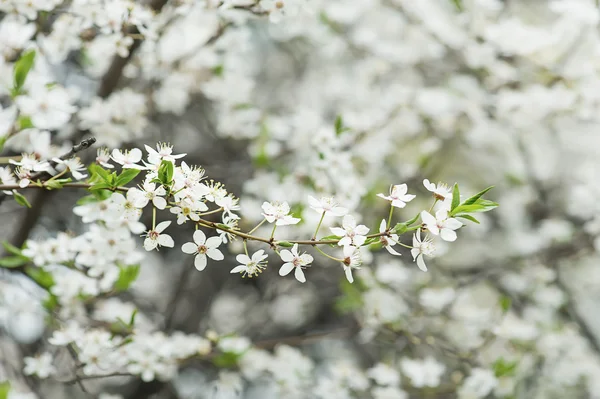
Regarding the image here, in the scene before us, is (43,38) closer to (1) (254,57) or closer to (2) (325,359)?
(1) (254,57)

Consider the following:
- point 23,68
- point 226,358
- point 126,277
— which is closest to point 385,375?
point 226,358

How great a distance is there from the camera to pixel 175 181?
1.03 m

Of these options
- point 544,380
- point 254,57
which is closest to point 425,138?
point 254,57

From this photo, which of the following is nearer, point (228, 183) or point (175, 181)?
point (175, 181)

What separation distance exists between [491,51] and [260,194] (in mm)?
1311

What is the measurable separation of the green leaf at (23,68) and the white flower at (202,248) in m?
0.68

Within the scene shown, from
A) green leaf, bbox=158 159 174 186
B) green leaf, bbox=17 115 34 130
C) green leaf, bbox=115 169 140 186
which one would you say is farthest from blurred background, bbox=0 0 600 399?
green leaf, bbox=158 159 174 186

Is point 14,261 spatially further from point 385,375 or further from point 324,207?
point 385,375

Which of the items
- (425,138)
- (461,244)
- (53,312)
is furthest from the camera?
(461,244)

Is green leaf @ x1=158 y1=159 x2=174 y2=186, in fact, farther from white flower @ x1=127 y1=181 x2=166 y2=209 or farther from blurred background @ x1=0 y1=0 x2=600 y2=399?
blurred background @ x1=0 y1=0 x2=600 y2=399

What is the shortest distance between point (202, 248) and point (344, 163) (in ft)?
2.83

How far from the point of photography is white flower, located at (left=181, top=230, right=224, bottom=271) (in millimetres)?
1091

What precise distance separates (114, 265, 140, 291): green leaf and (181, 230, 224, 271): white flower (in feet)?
2.23

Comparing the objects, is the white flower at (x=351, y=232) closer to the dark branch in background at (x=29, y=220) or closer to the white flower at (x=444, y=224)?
the white flower at (x=444, y=224)
